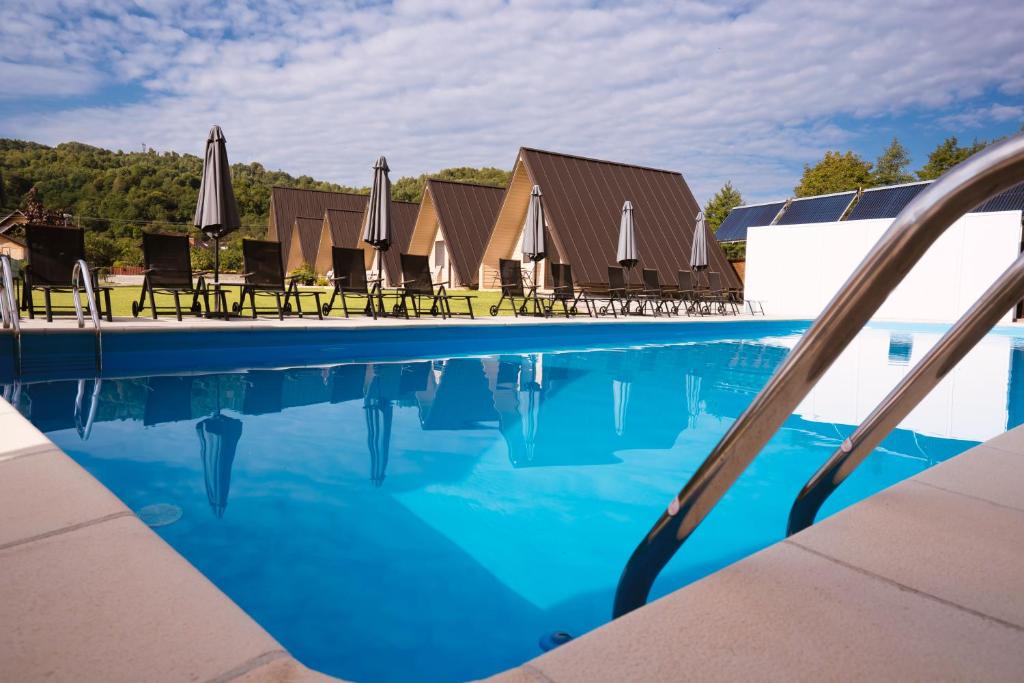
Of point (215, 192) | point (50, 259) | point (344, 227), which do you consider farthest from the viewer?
point (344, 227)

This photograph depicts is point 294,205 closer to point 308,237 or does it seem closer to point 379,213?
point 308,237

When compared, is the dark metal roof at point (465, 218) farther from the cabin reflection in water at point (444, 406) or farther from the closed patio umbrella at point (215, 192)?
the cabin reflection in water at point (444, 406)

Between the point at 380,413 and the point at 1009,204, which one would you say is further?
the point at 1009,204

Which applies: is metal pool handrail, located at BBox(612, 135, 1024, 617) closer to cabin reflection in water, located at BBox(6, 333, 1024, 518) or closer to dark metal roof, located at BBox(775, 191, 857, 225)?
cabin reflection in water, located at BBox(6, 333, 1024, 518)

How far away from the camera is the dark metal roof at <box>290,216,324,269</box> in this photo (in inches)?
1075

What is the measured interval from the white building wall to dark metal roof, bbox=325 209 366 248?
1592cm

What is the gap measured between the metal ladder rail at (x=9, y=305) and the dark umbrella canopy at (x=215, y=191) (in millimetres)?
3557

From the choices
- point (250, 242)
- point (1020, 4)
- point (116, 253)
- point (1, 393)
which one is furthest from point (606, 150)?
point (1, 393)

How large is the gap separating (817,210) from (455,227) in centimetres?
1178

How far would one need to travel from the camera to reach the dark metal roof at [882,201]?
55.8 feet

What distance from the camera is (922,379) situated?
154 centimetres

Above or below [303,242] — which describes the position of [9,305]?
below

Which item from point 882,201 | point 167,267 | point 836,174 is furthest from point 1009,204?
point 836,174

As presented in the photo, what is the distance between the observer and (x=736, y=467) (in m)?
1.04
